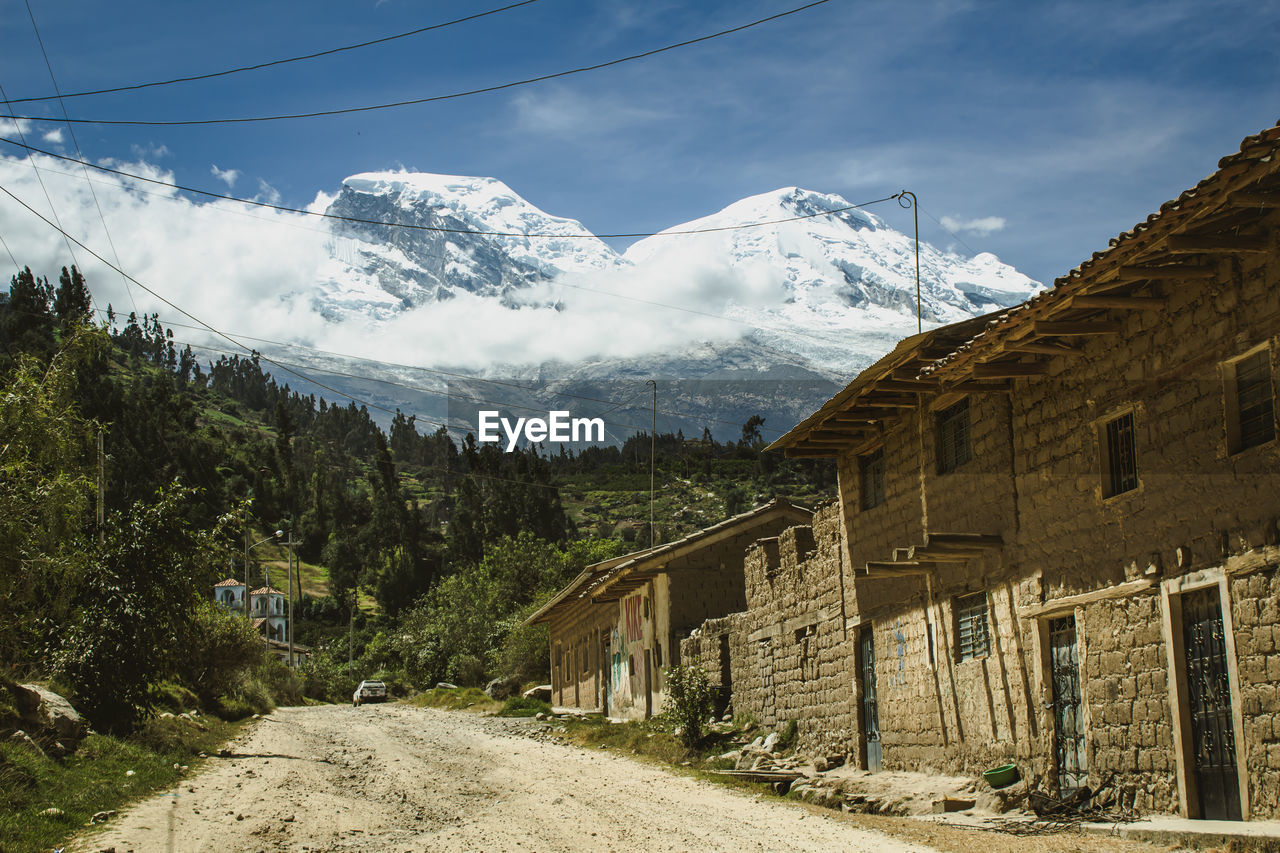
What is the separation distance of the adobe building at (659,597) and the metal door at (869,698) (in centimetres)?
806

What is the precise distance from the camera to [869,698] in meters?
16.4

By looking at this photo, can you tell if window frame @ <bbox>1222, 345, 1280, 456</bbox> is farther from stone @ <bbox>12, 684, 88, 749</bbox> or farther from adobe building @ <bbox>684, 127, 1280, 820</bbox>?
stone @ <bbox>12, 684, 88, 749</bbox>

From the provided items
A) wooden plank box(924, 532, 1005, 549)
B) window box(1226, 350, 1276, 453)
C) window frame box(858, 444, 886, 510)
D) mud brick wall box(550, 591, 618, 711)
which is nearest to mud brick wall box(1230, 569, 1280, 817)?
window box(1226, 350, 1276, 453)

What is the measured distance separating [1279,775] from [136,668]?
1706 centimetres

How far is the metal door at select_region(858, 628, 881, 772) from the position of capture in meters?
16.0

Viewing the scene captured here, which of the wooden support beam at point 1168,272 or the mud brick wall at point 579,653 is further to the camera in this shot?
the mud brick wall at point 579,653

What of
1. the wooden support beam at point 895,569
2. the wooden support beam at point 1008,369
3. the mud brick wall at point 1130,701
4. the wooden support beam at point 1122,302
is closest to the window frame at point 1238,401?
the wooden support beam at point 1122,302

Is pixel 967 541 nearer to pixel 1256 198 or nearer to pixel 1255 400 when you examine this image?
pixel 1255 400

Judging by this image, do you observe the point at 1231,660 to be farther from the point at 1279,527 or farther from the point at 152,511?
the point at 152,511

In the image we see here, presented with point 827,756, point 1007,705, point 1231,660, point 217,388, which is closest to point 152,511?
point 827,756

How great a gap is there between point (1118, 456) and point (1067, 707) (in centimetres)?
275

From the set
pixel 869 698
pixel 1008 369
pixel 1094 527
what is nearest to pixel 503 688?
pixel 869 698

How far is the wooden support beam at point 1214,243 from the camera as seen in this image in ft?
29.2

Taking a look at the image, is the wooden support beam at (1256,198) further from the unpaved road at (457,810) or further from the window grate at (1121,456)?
the unpaved road at (457,810)
